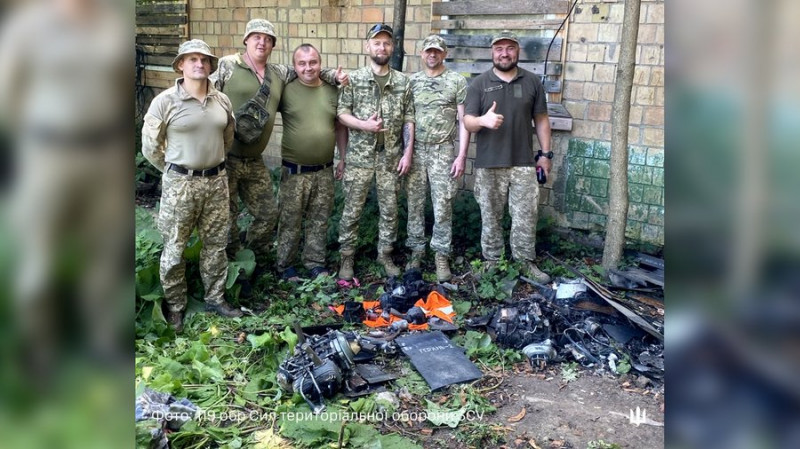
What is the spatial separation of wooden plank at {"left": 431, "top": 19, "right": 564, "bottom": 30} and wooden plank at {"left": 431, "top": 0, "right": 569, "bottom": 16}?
8 cm

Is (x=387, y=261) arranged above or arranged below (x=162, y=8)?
below

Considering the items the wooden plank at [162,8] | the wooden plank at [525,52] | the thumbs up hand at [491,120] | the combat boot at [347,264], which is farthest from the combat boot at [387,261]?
the wooden plank at [162,8]

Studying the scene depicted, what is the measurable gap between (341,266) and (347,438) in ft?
9.42

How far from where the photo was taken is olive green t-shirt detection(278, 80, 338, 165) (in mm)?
5738

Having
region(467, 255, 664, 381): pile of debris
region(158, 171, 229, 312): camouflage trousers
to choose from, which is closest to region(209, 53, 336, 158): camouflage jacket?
region(158, 171, 229, 312): camouflage trousers

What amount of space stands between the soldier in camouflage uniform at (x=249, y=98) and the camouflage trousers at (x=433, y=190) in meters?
1.09

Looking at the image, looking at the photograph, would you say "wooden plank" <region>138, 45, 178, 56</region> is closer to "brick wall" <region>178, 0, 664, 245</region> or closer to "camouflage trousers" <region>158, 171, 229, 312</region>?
"brick wall" <region>178, 0, 664, 245</region>

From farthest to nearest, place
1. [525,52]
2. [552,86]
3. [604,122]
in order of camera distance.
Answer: [525,52], [552,86], [604,122]

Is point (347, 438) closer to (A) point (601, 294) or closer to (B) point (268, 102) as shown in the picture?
(A) point (601, 294)

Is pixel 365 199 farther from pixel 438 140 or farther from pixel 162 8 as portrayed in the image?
pixel 162 8

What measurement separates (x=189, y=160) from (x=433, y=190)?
Answer: 242 centimetres

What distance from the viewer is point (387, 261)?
253 inches
